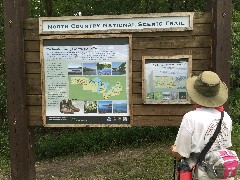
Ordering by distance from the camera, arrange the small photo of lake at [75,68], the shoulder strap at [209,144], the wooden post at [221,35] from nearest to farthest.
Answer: the shoulder strap at [209,144]
the wooden post at [221,35]
the small photo of lake at [75,68]

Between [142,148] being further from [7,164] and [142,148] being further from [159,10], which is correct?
[159,10]

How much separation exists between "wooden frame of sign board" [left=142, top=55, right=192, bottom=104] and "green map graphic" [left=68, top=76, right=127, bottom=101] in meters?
0.32

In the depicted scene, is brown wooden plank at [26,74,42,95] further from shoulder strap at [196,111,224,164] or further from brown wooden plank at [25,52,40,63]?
shoulder strap at [196,111,224,164]

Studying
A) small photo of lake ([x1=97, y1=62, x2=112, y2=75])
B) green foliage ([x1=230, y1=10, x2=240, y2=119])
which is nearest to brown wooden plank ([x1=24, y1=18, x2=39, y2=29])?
small photo of lake ([x1=97, y1=62, x2=112, y2=75])

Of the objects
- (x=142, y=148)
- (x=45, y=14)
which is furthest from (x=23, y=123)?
(x=45, y=14)

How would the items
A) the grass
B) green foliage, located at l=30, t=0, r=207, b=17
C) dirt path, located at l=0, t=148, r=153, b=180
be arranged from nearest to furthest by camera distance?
the grass < dirt path, located at l=0, t=148, r=153, b=180 < green foliage, located at l=30, t=0, r=207, b=17

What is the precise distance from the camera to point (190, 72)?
16.4 ft

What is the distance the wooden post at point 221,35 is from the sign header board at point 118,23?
330mm

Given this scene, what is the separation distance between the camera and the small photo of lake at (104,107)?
5.18 meters

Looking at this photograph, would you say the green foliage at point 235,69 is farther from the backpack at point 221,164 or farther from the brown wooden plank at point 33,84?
the backpack at point 221,164

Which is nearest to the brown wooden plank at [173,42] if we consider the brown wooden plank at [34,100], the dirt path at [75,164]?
the brown wooden plank at [34,100]

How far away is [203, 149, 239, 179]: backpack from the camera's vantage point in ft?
10.4

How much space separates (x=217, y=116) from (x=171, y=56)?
181cm

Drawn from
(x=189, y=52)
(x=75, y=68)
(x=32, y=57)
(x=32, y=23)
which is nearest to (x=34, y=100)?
(x=32, y=57)
